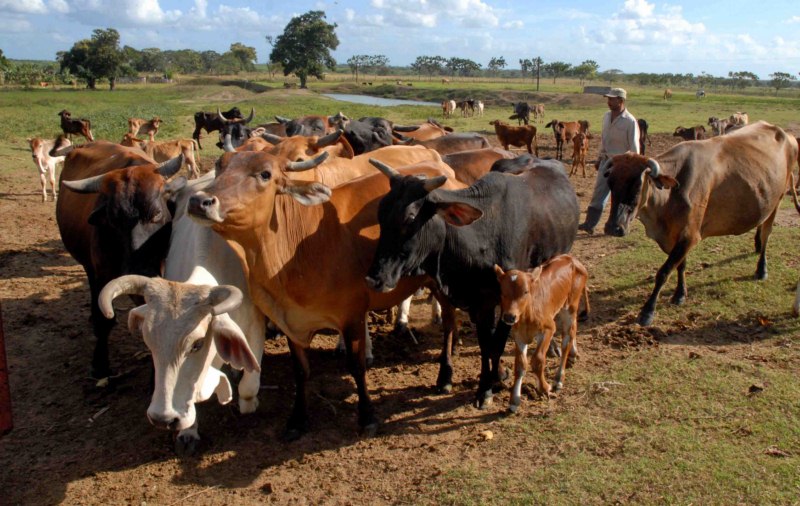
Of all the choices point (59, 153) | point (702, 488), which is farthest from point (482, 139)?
point (702, 488)

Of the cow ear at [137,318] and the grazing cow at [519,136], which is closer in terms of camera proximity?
the cow ear at [137,318]

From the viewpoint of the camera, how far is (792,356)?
611 centimetres

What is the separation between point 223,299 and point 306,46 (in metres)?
79.0

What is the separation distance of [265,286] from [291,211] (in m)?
0.61

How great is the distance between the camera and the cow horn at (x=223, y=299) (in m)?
3.76

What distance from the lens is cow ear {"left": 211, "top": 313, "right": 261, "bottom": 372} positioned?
12.8 feet

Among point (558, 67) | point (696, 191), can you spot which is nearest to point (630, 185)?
point (696, 191)

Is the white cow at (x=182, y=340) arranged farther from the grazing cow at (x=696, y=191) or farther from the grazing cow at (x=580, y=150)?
the grazing cow at (x=580, y=150)

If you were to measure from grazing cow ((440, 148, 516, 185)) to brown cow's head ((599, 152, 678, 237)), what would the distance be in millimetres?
1258

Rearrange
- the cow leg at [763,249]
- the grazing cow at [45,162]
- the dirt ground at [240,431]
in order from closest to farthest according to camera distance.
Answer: the dirt ground at [240,431], the cow leg at [763,249], the grazing cow at [45,162]

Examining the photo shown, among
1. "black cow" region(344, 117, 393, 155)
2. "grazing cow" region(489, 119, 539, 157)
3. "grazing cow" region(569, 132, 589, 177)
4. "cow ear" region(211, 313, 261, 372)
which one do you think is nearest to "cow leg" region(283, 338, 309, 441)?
"cow ear" region(211, 313, 261, 372)

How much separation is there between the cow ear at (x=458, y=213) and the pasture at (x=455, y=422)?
68.6 inches

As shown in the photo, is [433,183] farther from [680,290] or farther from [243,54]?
[243,54]

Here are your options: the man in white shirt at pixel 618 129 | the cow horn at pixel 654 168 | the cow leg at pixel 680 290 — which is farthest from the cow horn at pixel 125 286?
the man in white shirt at pixel 618 129
